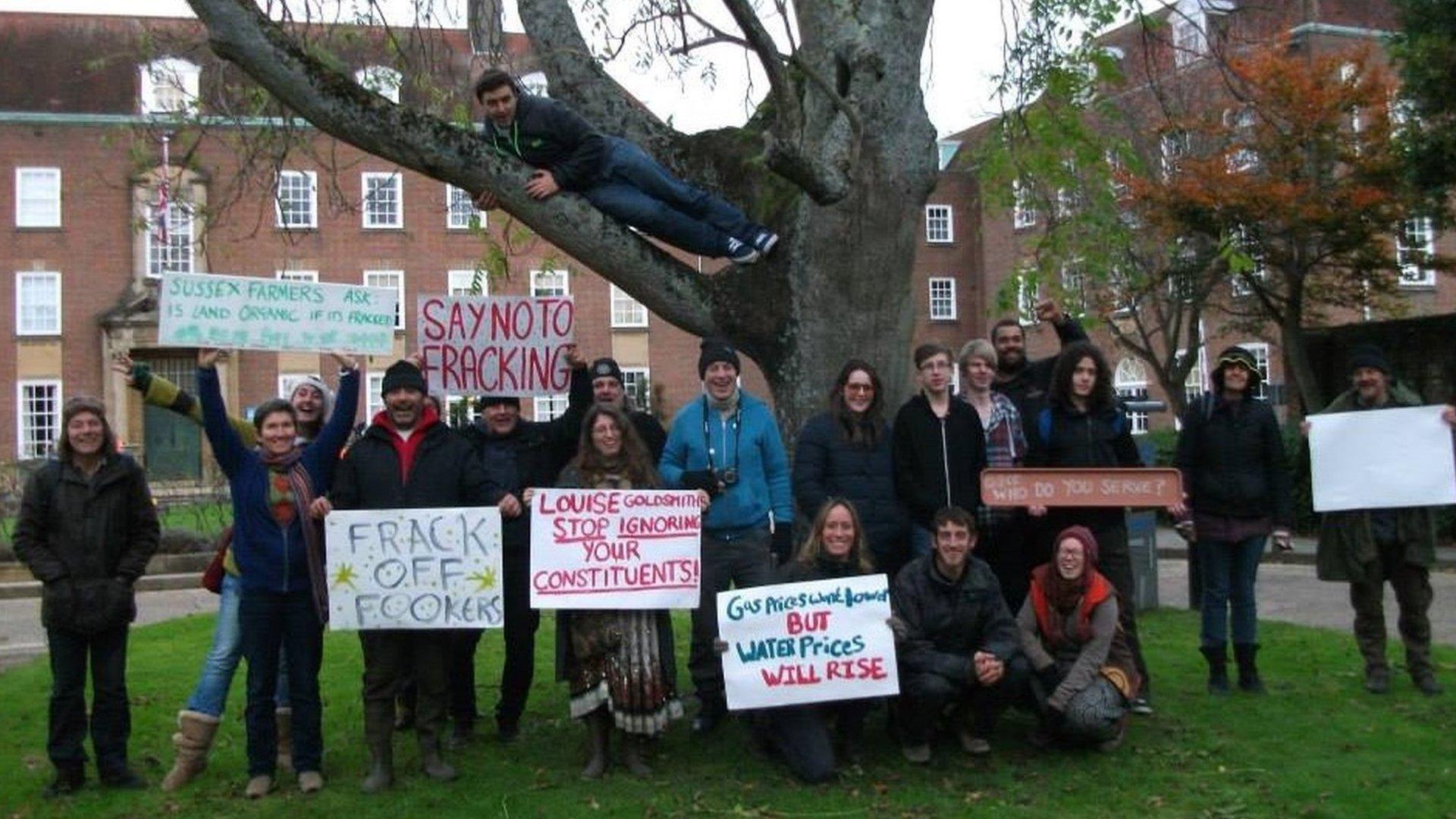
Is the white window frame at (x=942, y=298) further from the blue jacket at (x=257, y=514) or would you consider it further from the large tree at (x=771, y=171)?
the blue jacket at (x=257, y=514)

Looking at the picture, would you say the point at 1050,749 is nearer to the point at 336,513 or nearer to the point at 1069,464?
the point at 1069,464

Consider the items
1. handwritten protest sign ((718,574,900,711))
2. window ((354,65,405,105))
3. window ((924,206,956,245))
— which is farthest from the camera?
window ((924,206,956,245))

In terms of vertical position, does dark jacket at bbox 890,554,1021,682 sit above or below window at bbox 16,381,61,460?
below

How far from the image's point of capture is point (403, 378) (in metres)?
7.69

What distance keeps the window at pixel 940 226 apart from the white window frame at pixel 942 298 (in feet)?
4.18

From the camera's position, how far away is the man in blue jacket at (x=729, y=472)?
8242 mm

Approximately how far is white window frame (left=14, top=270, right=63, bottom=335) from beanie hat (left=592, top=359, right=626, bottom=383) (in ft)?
127

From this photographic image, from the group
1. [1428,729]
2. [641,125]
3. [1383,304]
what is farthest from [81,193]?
[1428,729]

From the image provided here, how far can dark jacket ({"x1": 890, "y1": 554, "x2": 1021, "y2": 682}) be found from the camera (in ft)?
25.5

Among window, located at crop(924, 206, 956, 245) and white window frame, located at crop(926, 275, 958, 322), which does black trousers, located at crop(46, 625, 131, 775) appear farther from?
window, located at crop(924, 206, 956, 245)

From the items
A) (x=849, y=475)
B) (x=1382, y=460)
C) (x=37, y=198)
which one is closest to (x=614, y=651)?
(x=849, y=475)

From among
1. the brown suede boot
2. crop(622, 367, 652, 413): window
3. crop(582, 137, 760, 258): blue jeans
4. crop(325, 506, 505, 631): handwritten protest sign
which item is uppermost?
crop(622, 367, 652, 413): window

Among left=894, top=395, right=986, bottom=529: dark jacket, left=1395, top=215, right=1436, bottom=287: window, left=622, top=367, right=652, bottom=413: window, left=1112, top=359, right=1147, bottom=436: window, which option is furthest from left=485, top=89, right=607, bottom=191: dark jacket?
left=622, top=367, right=652, bottom=413: window

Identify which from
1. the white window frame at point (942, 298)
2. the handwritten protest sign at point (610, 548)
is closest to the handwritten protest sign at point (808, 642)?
the handwritten protest sign at point (610, 548)
